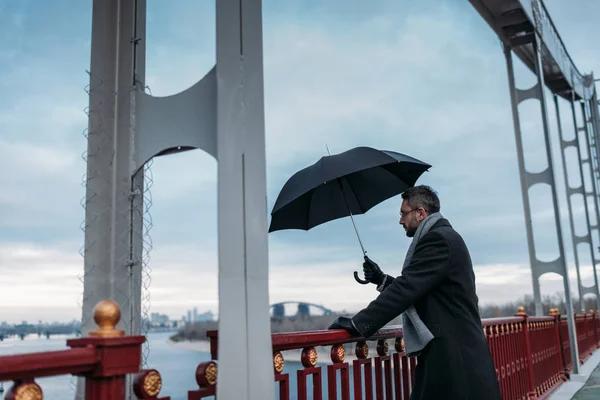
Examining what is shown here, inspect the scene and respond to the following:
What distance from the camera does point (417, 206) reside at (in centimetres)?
241

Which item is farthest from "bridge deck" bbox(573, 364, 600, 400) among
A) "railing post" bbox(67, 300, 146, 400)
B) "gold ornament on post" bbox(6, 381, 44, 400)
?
"gold ornament on post" bbox(6, 381, 44, 400)

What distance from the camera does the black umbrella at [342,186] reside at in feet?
8.62

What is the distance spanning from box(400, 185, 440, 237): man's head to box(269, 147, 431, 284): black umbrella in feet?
0.83

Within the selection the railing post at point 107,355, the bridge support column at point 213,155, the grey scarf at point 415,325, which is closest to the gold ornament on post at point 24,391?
the railing post at point 107,355

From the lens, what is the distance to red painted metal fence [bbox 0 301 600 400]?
1.18 m

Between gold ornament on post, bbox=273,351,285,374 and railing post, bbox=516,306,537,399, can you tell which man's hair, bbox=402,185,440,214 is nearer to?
gold ornament on post, bbox=273,351,285,374

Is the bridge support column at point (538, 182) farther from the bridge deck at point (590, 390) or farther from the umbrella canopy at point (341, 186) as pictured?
the umbrella canopy at point (341, 186)

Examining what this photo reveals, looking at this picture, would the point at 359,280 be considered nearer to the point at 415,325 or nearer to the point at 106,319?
the point at 415,325

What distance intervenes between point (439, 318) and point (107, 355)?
1.38 m

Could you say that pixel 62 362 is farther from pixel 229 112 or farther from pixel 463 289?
pixel 463 289

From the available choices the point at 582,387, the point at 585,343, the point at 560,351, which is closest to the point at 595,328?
the point at 585,343

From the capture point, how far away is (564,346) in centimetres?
693

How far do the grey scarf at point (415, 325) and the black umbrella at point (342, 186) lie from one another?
0.34 metres

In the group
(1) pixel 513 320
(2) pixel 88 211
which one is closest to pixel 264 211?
(2) pixel 88 211
